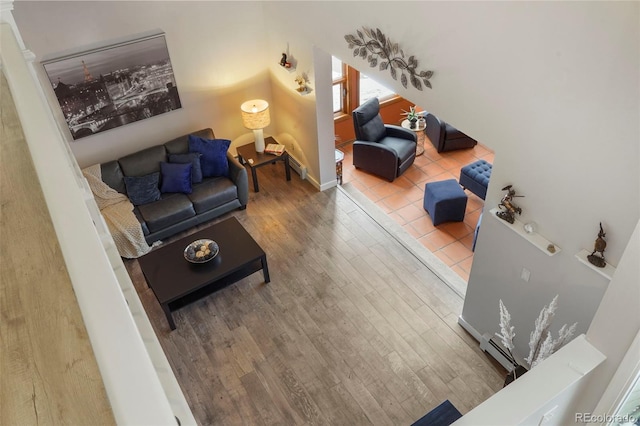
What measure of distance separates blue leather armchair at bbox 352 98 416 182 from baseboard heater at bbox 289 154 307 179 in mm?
878

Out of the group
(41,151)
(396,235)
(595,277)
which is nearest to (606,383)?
(595,277)

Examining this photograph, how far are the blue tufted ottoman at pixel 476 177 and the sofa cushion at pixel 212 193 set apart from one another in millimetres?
3280

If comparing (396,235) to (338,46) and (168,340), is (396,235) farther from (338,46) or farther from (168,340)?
(168,340)

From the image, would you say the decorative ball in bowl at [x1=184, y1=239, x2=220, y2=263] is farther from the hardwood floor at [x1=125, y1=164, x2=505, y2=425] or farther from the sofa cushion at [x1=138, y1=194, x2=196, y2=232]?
the sofa cushion at [x1=138, y1=194, x2=196, y2=232]

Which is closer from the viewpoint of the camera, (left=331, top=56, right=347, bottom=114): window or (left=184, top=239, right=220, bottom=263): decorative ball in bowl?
(left=184, top=239, right=220, bottom=263): decorative ball in bowl

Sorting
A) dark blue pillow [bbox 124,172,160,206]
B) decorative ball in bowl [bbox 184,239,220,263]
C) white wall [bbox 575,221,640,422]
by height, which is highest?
white wall [bbox 575,221,640,422]

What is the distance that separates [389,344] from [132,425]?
15.5 ft

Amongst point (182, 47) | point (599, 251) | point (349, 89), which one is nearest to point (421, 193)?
point (349, 89)

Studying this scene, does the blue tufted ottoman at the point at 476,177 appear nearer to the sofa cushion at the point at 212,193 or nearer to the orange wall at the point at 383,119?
the orange wall at the point at 383,119

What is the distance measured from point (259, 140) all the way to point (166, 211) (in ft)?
5.63

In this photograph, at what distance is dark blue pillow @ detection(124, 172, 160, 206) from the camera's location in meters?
6.56

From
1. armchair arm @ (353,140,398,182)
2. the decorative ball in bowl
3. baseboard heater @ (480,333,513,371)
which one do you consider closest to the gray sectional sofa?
the decorative ball in bowl

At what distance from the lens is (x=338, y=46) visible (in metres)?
5.69

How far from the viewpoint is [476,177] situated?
727 centimetres
